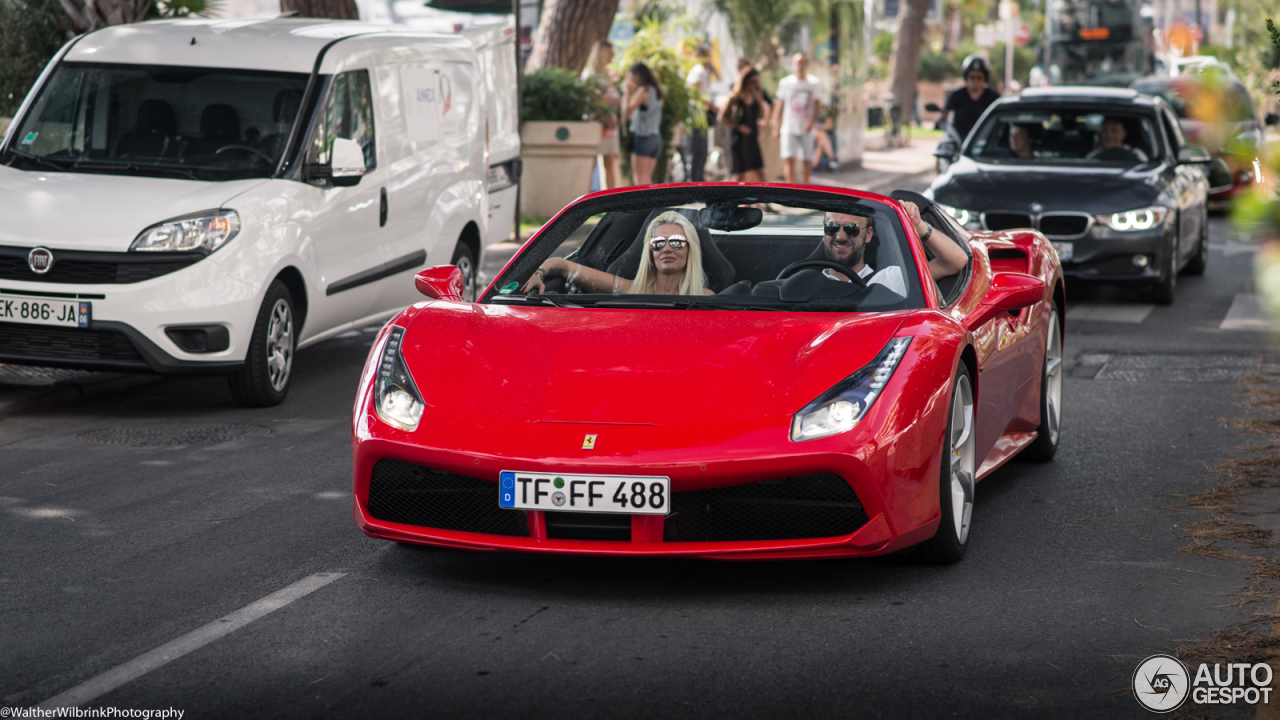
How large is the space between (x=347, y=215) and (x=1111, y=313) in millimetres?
6132

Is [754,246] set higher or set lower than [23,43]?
lower

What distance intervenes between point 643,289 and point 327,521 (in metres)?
1.41

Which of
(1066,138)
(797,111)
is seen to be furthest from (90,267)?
(797,111)

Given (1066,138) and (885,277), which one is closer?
(885,277)

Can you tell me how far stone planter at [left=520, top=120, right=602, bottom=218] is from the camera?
1791cm

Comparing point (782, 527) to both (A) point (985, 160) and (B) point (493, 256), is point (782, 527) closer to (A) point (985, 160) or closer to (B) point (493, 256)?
(A) point (985, 160)

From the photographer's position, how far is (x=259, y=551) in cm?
521

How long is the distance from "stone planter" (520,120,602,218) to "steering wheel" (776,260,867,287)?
484 inches

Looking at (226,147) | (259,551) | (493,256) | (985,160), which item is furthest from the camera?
(493,256)

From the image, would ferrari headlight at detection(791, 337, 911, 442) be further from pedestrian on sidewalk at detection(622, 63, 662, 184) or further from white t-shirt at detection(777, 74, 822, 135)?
white t-shirt at detection(777, 74, 822, 135)

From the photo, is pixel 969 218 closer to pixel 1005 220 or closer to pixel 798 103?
pixel 1005 220

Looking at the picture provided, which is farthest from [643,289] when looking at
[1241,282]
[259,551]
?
[1241,282]

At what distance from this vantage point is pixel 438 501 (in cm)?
459

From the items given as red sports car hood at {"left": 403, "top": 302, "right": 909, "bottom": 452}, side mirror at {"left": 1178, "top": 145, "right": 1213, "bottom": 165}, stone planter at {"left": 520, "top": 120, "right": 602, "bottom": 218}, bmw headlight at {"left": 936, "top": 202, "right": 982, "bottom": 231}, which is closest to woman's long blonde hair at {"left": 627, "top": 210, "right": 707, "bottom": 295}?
red sports car hood at {"left": 403, "top": 302, "right": 909, "bottom": 452}
